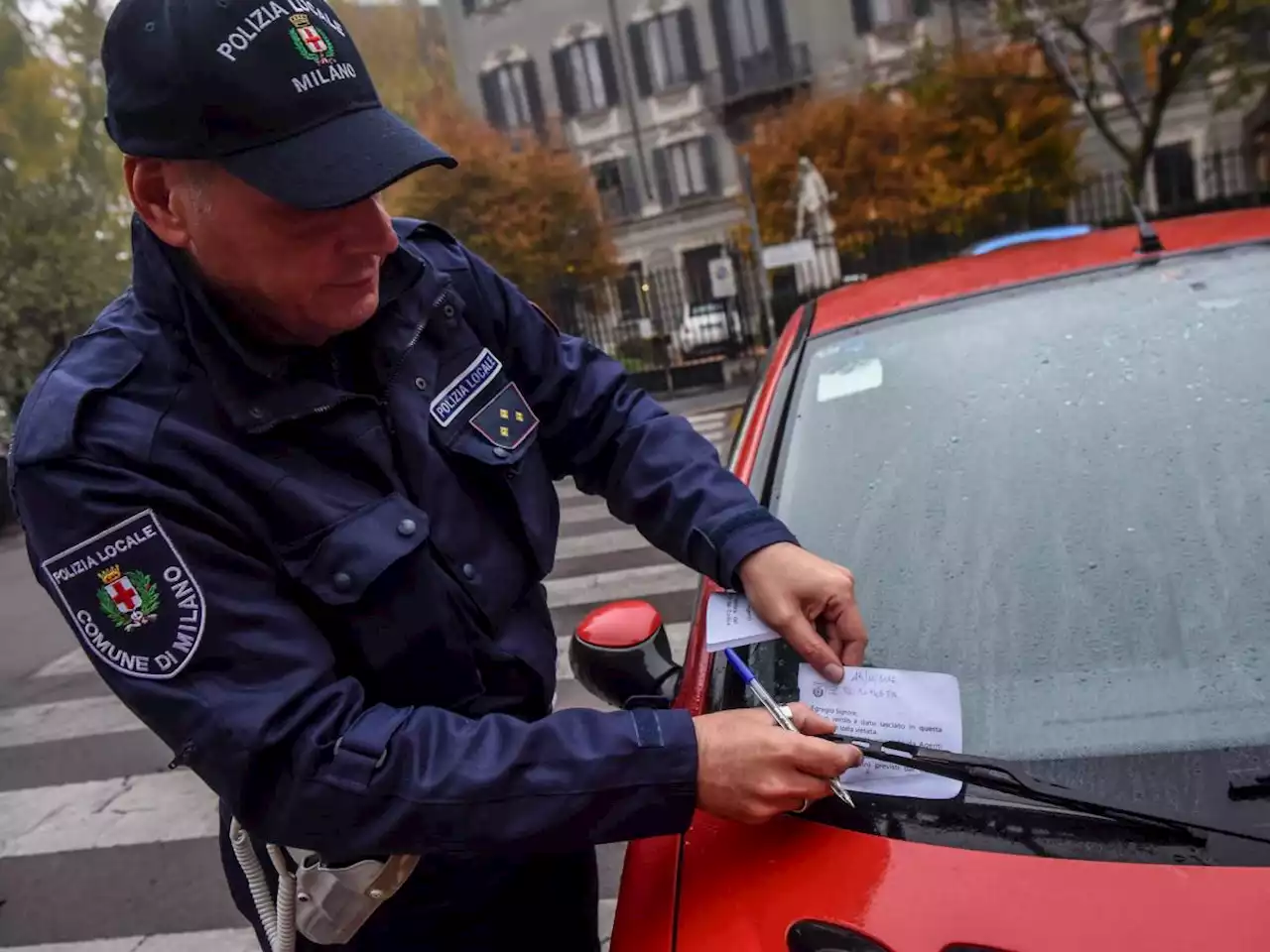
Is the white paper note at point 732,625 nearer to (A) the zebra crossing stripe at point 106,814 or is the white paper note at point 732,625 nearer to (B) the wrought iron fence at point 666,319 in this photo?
(A) the zebra crossing stripe at point 106,814

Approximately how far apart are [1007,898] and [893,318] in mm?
1427

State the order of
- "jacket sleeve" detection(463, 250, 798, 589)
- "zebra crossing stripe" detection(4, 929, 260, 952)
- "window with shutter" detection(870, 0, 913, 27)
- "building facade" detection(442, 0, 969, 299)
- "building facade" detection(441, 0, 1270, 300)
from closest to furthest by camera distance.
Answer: "jacket sleeve" detection(463, 250, 798, 589)
"zebra crossing stripe" detection(4, 929, 260, 952)
"window with shutter" detection(870, 0, 913, 27)
"building facade" detection(441, 0, 1270, 300)
"building facade" detection(442, 0, 969, 299)

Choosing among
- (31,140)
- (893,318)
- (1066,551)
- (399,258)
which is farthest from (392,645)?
(31,140)

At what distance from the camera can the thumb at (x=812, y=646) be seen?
120 centimetres

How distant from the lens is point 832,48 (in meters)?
21.3

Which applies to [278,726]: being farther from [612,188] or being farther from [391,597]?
[612,188]

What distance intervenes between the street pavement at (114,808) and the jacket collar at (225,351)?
2.05 meters

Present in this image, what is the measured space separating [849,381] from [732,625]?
877mm

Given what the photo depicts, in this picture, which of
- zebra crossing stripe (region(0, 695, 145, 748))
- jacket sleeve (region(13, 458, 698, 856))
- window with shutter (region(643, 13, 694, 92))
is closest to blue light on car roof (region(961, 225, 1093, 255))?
jacket sleeve (region(13, 458, 698, 856))

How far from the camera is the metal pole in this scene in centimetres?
1097

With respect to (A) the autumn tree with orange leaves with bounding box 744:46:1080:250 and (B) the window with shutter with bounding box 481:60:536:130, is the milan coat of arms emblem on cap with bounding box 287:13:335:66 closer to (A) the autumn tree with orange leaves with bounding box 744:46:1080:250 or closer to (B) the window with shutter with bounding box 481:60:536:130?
(A) the autumn tree with orange leaves with bounding box 744:46:1080:250

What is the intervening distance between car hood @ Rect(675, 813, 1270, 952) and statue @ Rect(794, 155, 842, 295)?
42.3ft

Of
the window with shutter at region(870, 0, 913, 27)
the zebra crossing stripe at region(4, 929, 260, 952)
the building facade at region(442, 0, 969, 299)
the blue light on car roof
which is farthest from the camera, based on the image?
the building facade at region(442, 0, 969, 299)

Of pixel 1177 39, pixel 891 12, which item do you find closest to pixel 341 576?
pixel 1177 39
